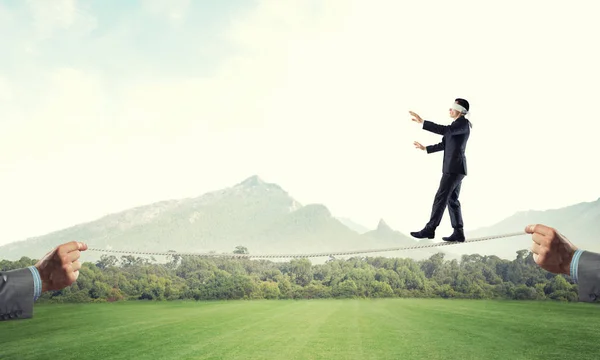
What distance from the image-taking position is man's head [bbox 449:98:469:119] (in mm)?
5918

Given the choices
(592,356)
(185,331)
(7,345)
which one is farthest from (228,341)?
(592,356)

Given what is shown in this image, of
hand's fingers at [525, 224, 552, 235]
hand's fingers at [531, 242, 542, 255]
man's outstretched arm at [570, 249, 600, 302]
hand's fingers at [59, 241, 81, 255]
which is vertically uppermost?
hand's fingers at [59, 241, 81, 255]

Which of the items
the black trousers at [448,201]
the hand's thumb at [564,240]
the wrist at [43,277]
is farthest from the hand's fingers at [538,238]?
the wrist at [43,277]

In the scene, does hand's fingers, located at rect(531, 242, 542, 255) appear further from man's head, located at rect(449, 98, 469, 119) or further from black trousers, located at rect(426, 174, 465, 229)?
man's head, located at rect(449, 98, 469, 119)

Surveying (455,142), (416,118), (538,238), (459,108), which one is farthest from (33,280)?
(459,108)

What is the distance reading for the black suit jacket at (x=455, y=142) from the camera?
5785 mm

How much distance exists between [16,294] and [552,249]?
398 cm

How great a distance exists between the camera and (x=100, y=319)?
290ft

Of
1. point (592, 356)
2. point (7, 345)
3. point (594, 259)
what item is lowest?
point (592, 356)

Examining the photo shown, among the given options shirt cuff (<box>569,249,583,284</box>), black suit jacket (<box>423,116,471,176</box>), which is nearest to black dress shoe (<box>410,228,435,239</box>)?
black suit jacket (<box>423,116,471,176</box>)

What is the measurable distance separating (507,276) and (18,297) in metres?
92.7

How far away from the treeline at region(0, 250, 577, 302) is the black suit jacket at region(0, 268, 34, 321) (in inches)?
3488

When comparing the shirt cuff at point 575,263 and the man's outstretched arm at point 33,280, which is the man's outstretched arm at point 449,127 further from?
the man's outstretched arm at point 33,280

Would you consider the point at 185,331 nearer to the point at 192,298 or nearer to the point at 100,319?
the point at 100,319
